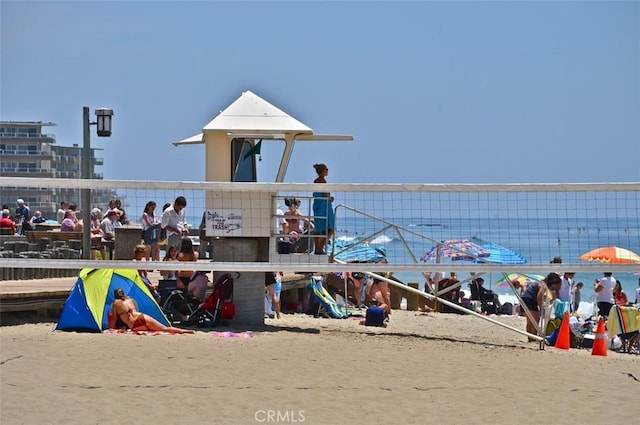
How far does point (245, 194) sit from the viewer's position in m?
12.2

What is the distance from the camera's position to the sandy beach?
8.10m

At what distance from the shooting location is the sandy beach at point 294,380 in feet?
26.6

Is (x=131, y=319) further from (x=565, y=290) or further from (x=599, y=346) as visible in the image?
(x=565, y=290)

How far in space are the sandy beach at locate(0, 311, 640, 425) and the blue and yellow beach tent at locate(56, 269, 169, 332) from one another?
0.30m

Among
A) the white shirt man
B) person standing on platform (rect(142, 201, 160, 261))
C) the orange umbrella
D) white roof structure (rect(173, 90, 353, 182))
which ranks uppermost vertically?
white roof structure (rect(173, 90, 353, 182))

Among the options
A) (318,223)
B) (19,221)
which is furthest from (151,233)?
(19,221)

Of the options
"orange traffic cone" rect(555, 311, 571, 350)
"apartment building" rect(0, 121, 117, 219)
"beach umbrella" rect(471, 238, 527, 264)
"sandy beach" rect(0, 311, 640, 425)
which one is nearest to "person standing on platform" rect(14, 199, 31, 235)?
"beach umbrella" rect(471, 238, 527, 264)

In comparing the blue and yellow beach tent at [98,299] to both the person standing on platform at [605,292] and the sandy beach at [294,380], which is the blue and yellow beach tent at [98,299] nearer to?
the sandy beach at [294,380]

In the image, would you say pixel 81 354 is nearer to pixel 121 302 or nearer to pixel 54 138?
pixel 121 302

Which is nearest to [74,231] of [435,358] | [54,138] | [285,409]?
[435,358]

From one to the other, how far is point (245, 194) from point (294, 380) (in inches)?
141

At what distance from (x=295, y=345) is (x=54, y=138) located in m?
80.3

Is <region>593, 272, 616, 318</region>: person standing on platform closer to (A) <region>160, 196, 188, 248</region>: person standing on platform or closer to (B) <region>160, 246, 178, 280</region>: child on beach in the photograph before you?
(A) <region>160, 196, 188, 248</region>: person standing on platform

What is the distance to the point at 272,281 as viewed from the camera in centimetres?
1381
